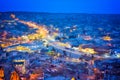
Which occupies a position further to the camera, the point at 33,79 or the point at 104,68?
the point at 104,68

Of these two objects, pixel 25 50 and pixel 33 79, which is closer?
pixel 33 79

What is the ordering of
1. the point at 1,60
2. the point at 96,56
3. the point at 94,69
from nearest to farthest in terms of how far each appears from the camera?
the point at 94,69 < the point at 1,60 < the point at 96,56

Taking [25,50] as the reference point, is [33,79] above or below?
below

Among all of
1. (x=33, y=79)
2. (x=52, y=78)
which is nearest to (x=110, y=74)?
(x=52, y=78)

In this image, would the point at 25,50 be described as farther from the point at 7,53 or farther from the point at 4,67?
the point at 4,67

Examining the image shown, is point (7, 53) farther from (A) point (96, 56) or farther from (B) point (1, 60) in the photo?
(A) point (96, 56)

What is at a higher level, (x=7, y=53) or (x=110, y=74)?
(x=7, y=53)

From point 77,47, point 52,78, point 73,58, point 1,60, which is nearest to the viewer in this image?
point 52,78

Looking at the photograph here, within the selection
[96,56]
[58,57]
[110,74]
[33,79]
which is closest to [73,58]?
[58,57]

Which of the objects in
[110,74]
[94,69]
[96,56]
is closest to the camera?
[110,74]
